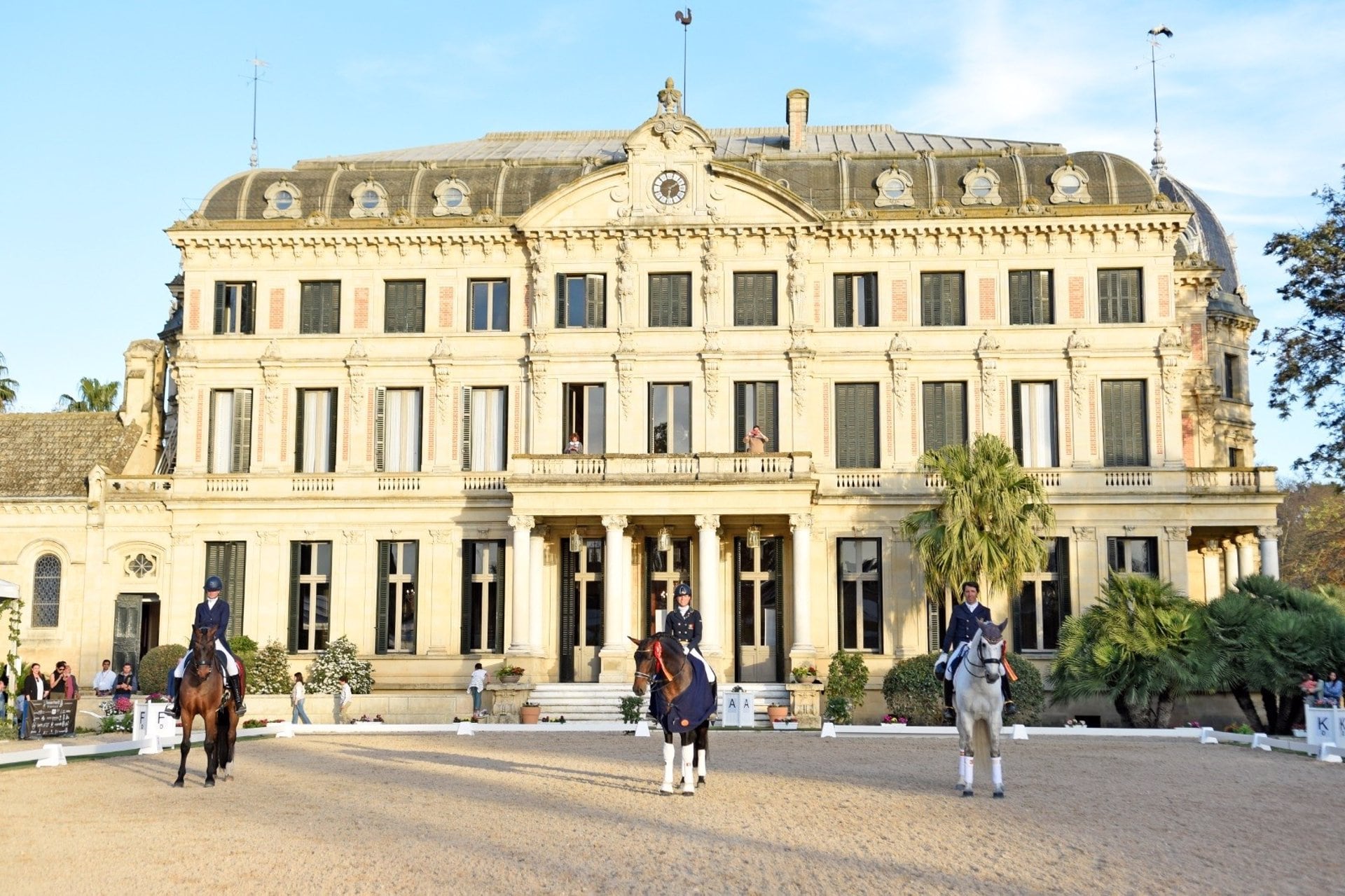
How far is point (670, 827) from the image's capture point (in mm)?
16406

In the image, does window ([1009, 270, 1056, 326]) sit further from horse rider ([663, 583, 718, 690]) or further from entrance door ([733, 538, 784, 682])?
horse rider ([663, 583, 718, 690])

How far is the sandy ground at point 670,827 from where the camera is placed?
→ 44.0 feet

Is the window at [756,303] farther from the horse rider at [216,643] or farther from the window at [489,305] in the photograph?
the horse rider at [216,643]

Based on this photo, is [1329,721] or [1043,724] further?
[1043,724]

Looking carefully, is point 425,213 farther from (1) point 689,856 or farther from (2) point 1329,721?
(1) point 689,856

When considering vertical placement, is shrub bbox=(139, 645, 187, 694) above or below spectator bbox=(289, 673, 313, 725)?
above

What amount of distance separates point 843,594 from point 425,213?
59.8ft

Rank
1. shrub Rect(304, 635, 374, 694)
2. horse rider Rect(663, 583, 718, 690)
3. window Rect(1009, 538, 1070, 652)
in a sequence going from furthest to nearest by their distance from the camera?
1. window Rect(1009, 538, 1070, 652)
2. shrub Rect(304, 635, 374, 694)
3. horse rider Rect(663, 583, 718, 690)

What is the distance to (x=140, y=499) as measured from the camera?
1849 inches

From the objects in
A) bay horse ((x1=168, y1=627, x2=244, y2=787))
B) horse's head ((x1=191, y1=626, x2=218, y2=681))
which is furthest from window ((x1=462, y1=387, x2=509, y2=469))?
horse's head ((x1=191, y1=626, x2=218, y2=681))

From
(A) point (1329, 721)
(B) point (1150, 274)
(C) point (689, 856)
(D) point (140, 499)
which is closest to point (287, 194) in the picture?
(D) point (140, 499)

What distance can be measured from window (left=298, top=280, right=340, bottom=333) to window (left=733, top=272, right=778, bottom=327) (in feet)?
42.3

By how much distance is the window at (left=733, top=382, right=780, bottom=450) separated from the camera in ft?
149

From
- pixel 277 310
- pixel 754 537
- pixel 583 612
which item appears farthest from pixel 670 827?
pixel 277 310
